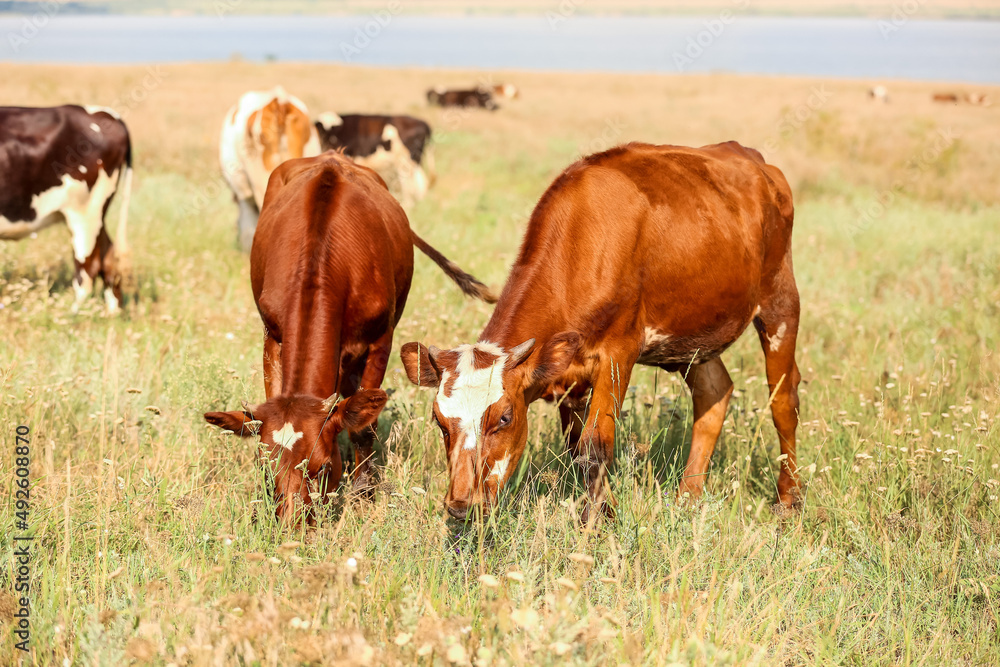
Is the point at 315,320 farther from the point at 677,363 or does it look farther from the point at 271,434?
the point at 677,363

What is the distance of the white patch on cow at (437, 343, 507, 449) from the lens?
3314mm

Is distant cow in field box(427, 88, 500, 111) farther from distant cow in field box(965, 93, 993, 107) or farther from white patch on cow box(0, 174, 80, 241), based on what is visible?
white patch on cow box(0, 174, 80, 241)

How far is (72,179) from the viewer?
788 centimetres

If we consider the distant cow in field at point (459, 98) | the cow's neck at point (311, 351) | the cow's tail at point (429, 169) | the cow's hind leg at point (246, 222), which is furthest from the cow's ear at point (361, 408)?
the distant cow in field at point (459, 98)

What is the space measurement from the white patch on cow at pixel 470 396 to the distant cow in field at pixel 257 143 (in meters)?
7.84

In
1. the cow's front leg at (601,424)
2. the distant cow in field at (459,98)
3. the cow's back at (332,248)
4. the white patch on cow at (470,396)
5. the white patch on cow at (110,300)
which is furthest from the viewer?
the distant cow in field at (459,98)

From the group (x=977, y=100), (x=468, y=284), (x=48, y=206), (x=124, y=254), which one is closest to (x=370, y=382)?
(x=468, y=284)

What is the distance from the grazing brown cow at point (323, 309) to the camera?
365 centimetres

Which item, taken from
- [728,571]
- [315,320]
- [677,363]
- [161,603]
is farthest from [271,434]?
[677,363]

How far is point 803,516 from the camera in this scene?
4414 millimetres

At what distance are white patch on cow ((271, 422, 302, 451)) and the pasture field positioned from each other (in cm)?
23

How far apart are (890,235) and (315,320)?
9433 mm

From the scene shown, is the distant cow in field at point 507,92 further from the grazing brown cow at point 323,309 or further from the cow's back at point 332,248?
the cow's back at point 332,248

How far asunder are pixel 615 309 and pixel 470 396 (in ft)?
3.09
